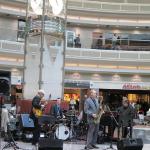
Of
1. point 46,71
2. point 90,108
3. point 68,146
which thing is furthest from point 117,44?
point 90,108

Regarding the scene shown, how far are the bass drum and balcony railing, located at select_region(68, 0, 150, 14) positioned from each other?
23.0m

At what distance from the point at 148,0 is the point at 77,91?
10292 mm

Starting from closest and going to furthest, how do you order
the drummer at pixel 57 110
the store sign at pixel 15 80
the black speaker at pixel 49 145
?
the black speaker at pixel 49 145, the drummer at pixel 57 110, the store sign at pixel 15 80

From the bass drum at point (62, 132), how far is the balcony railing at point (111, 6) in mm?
23002

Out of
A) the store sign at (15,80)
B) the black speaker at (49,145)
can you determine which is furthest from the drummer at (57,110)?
the store sign at (15,80)

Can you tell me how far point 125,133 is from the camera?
15945 millimetres


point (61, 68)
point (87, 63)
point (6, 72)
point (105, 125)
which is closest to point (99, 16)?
point (87, 63)

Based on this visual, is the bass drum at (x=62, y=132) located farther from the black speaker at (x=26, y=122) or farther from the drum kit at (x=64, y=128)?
the black speaker at (x=26, y=122)

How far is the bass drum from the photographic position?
1586 centimetres

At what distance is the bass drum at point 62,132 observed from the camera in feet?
52.0

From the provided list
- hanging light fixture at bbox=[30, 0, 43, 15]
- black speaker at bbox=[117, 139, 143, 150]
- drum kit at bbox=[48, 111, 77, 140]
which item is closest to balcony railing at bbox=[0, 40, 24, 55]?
hanging light fixture at bbox=[30, 0, 43, 15]

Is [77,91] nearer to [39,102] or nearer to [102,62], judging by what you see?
[102,62]

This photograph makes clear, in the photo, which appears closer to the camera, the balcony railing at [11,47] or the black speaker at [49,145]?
the black speaker at [49,145]

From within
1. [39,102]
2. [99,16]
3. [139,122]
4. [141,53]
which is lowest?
[139,122]
